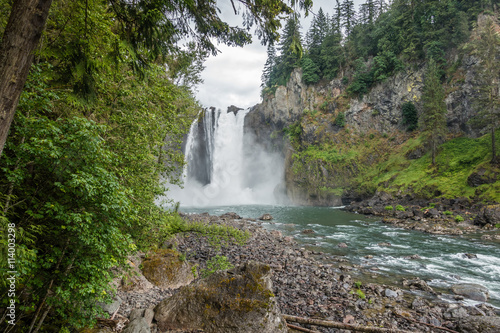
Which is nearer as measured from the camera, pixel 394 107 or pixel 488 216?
pixel 488 216

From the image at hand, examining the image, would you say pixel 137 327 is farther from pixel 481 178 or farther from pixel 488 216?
pixel 481 178

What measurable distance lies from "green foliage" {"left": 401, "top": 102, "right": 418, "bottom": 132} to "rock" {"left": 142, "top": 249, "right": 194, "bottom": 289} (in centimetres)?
4315

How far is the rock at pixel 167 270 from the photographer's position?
24.1ft

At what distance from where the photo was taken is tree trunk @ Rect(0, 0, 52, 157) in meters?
2.22

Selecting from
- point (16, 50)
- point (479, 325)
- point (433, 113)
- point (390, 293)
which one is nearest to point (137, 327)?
point (16, 50)

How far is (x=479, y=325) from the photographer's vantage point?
5.67 metres

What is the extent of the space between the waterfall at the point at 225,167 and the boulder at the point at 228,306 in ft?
139

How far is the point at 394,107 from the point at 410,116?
361cm

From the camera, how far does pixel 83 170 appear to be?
3.25m

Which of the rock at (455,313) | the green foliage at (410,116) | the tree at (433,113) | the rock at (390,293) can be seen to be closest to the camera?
the rock at (455,313)

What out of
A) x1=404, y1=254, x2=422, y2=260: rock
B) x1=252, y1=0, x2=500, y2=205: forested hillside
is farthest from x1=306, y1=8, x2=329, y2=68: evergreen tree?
x1=404, y1=254, x2=422, y2=260: rock

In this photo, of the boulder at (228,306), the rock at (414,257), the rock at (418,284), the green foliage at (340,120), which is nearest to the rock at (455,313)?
the rock at (418,284)

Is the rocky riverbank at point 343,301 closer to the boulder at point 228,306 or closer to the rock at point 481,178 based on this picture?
the boulder at point 228,306

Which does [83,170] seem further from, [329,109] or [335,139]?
[329,109]
